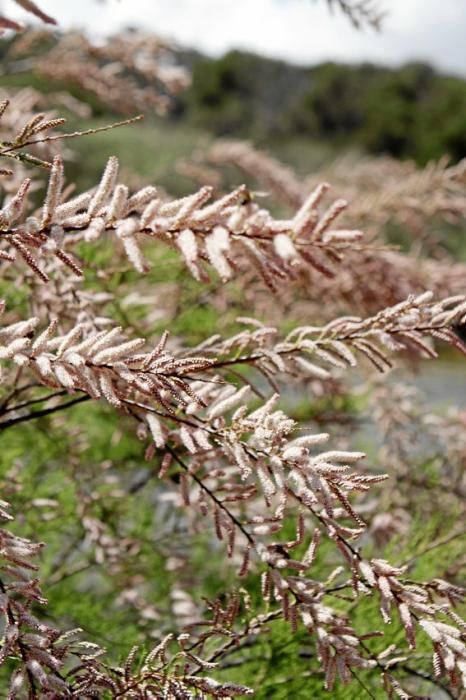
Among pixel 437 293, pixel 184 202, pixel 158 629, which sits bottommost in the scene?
pixel 158 629

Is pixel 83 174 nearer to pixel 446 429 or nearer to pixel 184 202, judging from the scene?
pixel 446 429

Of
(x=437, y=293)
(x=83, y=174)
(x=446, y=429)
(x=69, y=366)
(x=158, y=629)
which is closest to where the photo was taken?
(x=69, y=366)

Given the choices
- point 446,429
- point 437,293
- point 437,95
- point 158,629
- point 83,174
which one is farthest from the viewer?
point 437,95

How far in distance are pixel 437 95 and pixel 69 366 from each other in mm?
21227

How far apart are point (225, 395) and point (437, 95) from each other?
21.1 meters

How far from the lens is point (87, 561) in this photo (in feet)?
4.20

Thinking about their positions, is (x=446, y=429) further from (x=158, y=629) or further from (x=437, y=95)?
(x=437, y=95)

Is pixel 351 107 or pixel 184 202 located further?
pixel 351 107

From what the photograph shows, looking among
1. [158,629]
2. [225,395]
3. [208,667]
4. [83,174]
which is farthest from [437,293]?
[83,174]

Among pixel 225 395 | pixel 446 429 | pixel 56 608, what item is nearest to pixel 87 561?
pixel 56 608

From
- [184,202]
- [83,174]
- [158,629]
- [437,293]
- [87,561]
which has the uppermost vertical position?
[184,202]

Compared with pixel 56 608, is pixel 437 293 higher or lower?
higher

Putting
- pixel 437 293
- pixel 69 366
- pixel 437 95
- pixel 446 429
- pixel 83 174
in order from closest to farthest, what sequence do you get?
pixel 69 366, pixel 437 293, pixel 446 429, pixel 83 174, pixel 437 95

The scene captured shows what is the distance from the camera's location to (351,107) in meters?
21.5
